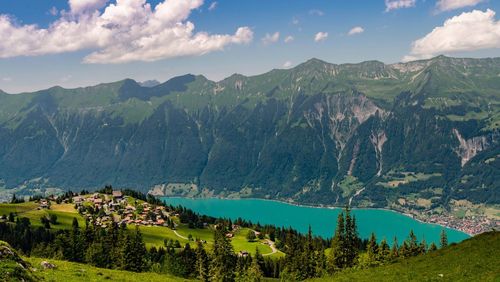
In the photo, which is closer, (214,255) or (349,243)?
(214,255)

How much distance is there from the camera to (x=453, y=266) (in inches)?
1631

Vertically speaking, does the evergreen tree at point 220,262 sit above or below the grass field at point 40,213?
above

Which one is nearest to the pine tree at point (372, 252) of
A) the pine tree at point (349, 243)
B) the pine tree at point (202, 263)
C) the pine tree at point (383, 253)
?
the pine tree at point (383, 253)

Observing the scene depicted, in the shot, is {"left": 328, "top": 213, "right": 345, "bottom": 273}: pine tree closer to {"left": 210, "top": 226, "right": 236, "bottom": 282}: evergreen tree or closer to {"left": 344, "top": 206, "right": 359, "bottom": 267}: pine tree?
{"left": 344, "top": 206, "right": 359, "bottom": 267}: pine tree

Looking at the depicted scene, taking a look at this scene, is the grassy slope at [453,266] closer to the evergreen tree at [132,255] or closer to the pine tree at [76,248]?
the evergreen tree at [132,255]

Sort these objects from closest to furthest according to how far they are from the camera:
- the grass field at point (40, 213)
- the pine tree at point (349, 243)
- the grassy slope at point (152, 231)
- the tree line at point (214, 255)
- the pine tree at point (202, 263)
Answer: the tree line at point (214, 255) → the pine tree at point (202, 263) → the pine tree at point (349, 243) → the grassy slope at point (152, 231) → the grass field at point (40, 213)

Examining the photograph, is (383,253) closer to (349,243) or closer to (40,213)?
(349,243)

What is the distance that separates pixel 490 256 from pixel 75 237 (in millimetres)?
82208

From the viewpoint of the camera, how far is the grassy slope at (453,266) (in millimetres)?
37438

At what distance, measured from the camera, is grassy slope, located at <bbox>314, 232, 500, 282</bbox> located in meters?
37.4

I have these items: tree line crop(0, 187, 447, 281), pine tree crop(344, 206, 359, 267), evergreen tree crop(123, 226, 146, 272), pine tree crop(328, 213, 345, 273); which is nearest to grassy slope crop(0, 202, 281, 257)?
tree line crop(0, 187, 447, 281)

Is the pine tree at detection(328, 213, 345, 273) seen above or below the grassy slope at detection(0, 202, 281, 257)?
above

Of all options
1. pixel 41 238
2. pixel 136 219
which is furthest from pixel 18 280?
pixel 136 219

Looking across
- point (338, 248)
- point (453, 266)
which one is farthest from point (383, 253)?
point (453, 266)
